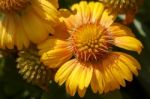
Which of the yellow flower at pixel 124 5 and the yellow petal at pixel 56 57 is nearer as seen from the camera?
the yellow petal at pixel 56 57

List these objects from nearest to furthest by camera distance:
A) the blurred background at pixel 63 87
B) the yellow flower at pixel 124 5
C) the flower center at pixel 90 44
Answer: the flower center at pixel 90 44 < the yellow flower at pixel 124 5 < the blurred background at pixel 63 87

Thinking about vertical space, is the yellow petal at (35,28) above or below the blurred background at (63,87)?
above

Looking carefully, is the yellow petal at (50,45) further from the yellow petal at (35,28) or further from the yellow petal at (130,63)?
the yellow petal at (130,63)

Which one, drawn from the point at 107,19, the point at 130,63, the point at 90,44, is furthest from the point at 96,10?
the point at 130,63

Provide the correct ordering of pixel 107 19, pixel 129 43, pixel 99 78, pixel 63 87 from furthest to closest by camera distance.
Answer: pixel 63 87
pixel 107 19
pixel 129 43
pixel 99 78

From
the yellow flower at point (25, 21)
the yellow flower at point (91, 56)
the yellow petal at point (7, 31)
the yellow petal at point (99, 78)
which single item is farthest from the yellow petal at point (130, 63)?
the yellow petal at point (7, 31)

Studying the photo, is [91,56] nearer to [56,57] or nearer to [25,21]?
[56,57]

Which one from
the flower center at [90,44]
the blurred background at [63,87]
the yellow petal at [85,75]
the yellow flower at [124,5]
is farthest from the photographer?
the blurred background at [63,87]

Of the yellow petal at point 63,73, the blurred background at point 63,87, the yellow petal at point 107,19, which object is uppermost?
the yellow petal at point 107,19
